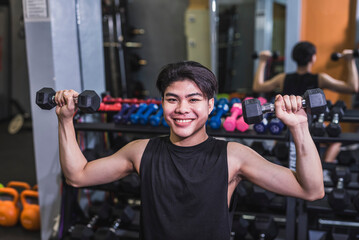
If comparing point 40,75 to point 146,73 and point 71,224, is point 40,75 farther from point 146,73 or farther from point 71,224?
point 146,73

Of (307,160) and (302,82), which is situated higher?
(302,82)

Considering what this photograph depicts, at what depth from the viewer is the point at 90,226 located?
218 centimetres

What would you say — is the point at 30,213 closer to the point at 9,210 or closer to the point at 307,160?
the point at 9,210

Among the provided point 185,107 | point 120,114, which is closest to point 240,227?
point 120,114

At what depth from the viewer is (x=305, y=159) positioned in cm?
104

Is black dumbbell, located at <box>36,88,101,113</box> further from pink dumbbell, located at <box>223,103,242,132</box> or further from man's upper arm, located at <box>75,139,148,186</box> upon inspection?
pink dumbbell, located at <box>223,103,242,132</box>

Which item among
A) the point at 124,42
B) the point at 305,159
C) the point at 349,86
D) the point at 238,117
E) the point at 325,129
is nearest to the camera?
the point at 305,159

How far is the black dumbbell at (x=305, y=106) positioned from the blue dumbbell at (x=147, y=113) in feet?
3.63

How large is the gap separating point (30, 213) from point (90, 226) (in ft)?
2.13

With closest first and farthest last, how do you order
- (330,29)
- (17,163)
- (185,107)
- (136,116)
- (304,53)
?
(185,107)
(136,116)
(304,53)
(330,29)
(17,163)

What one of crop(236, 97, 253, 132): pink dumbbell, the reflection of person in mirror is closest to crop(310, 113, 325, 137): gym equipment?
crop(236, 97, 253, 132): pink dumbbell

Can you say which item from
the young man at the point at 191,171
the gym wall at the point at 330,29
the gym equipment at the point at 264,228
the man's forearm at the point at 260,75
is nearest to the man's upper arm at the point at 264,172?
the young man at the point at 191,171

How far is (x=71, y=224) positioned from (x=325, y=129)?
5.07 ft

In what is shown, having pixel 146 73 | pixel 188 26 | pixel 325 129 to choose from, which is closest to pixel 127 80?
pixel 146 73
